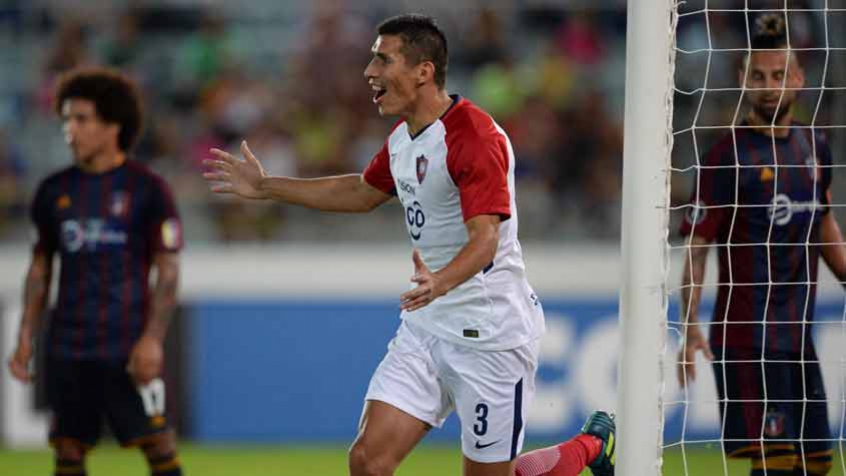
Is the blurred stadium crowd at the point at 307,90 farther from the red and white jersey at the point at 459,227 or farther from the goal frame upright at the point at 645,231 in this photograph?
the goal frame upright at the point at 645,231

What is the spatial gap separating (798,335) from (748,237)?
48cm

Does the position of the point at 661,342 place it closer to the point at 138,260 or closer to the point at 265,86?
the point at 138,260

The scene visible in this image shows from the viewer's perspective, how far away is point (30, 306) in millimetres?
6500

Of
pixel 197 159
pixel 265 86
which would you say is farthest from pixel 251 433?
pixel 265 86

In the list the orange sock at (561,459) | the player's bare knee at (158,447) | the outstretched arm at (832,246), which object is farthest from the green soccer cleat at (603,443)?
the player's bare knee at (158,447)

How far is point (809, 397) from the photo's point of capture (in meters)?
5.91

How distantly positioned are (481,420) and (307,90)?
7424 millimetres

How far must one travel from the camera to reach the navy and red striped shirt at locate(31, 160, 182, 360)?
6.46 m

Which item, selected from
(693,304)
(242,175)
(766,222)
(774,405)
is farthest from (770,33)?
(242,175)

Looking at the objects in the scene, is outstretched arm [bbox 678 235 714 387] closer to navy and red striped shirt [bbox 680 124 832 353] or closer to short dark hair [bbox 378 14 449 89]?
navy and red striped shirt [bbox 680 124 832 353]

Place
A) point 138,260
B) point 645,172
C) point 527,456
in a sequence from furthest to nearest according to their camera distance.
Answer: point 138,260
point 527,456
point 645,172

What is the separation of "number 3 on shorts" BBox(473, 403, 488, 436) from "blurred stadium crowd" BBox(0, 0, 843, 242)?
6.07m

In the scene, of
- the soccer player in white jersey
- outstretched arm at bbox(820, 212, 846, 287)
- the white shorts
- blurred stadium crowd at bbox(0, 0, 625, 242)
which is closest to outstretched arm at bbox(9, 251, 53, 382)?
the soccer player in white jersey

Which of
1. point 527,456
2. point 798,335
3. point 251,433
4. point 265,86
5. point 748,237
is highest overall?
point 265,86
